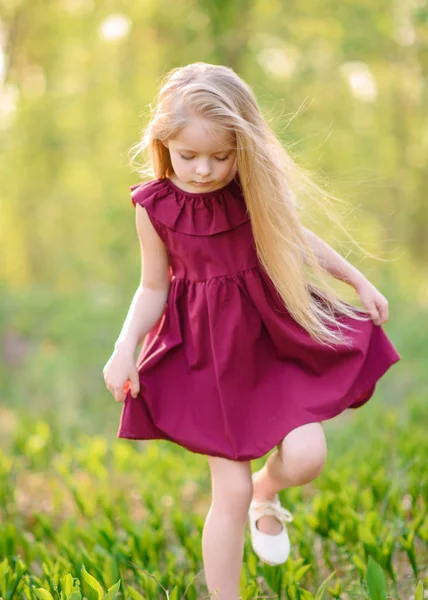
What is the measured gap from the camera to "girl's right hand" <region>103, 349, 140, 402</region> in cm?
235

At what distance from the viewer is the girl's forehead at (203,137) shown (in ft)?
7.32

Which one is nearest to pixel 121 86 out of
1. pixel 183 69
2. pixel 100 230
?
pixel 100 230

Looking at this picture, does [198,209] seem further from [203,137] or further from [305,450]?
[305,450]

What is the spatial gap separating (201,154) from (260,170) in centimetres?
18

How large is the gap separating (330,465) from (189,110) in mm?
2394

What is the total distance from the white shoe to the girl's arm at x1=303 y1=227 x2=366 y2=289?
0.75m

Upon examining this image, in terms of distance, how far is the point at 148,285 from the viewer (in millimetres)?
2523

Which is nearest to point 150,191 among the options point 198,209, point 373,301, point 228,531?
point 198,209

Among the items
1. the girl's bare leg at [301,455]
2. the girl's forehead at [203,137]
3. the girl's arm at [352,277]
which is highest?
the girl's forehead at [203,137]

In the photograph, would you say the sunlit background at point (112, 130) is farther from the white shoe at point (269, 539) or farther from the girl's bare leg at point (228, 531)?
the girl's bare leg at point (228, 531)

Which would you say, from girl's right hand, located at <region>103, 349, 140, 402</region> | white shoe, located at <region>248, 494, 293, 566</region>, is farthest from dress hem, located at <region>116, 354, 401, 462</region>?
white shoe, located at <region>248, 494, 293, 566</region>

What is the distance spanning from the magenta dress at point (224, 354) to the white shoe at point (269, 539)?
359 mm

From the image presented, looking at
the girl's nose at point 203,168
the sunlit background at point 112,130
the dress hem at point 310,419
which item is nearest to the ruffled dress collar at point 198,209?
the girl's nose at point 203,168

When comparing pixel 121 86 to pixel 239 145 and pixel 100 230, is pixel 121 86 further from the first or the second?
pixel 239 145
